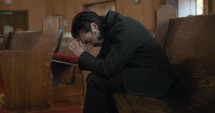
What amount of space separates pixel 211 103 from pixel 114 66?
57cm

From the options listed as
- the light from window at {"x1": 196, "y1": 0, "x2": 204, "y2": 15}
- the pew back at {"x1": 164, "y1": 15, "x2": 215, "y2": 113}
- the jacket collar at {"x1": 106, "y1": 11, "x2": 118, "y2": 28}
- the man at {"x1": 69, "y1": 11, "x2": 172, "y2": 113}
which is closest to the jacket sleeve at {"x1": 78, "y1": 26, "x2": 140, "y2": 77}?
the man at {"x1": 69, "y1": 11, "x2": 172, "y2": 113}

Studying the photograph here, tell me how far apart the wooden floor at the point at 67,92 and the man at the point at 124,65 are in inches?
63.6

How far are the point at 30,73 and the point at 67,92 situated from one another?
3.42 ft

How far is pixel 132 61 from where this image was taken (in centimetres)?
184

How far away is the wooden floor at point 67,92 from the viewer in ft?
11.7

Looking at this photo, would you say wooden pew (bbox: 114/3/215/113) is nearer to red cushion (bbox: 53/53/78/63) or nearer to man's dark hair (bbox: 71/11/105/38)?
man's dark hair (bbox: 71/11/105/38)

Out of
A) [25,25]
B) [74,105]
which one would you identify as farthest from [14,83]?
[25,25]

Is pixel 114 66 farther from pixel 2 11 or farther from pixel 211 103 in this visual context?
pixel 2 11

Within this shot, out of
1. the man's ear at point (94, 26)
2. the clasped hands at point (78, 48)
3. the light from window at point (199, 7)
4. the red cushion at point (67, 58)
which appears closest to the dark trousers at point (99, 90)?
the clasped hands at point (78, 48)

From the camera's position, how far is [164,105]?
161cm

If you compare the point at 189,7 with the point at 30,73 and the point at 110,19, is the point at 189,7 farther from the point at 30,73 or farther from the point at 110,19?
the point at 110,19

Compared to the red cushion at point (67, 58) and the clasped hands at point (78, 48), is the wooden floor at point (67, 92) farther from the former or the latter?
the clasped hands at point (78, 48)

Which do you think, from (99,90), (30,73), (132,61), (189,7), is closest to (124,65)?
(132,61)

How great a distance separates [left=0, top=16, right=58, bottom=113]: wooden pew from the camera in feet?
10.3
